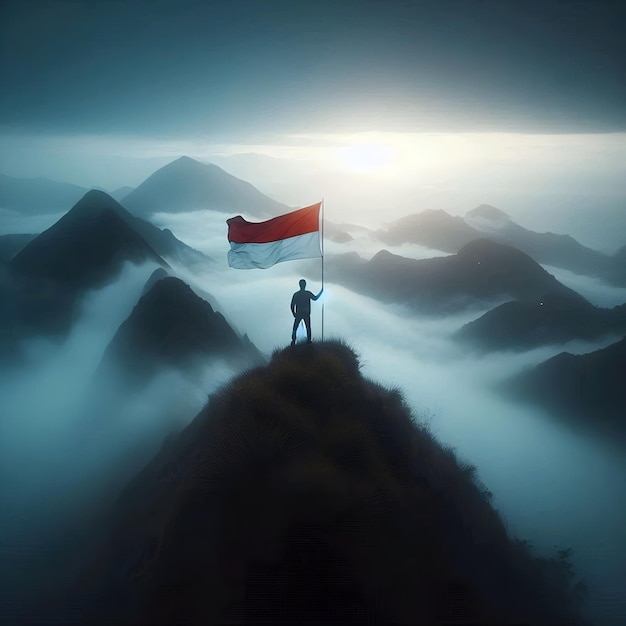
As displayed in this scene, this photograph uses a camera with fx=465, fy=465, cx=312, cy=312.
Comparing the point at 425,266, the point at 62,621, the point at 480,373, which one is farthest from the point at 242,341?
the point at 425,266

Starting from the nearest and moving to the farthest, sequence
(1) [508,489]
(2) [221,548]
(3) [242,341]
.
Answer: (2) [221,548] < (1) [508,489] < (3) [242,341]

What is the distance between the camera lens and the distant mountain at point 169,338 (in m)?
25.2

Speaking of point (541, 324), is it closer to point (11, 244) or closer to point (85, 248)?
point (85, 248)

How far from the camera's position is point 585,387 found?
88.6 feet

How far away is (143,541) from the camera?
958cm

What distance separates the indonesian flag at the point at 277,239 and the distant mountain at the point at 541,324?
2533cm

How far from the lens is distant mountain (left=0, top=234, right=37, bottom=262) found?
1257 inches

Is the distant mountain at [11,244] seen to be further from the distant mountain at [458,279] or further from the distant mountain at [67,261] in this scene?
the distant mountain at [458,279]

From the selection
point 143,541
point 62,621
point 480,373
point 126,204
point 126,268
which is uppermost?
point 126,204

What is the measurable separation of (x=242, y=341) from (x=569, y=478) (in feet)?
56.6

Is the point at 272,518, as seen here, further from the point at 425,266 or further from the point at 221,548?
the point at 425,266

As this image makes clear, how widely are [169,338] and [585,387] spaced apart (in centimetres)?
2400

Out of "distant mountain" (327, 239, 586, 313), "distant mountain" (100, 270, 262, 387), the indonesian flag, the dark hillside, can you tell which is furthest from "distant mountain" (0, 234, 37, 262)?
the dark hillside

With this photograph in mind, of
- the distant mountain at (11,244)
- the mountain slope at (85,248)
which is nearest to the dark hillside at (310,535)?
the mountain slope at (85,248)
